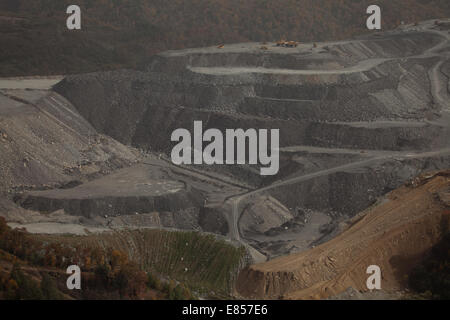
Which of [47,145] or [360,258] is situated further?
[47,145]

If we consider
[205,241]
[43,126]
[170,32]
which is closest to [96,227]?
[205,241]

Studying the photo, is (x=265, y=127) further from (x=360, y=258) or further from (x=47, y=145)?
(x=360, y=258)
